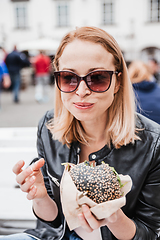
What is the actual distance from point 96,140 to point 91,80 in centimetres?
44

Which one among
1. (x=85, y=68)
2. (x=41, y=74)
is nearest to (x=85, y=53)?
(x=85, y=68)

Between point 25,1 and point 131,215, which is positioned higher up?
point 25,1

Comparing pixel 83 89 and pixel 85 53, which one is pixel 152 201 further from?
pixel 85 53

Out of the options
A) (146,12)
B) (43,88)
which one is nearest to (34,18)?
(146,12)

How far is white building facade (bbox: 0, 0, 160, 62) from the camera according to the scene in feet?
69.5

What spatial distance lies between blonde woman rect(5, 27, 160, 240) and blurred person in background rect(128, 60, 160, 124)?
1402 millimetres

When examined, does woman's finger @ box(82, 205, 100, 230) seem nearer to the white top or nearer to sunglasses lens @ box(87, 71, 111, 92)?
the white top

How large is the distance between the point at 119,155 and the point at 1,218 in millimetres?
1373

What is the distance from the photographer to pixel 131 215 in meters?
1.52

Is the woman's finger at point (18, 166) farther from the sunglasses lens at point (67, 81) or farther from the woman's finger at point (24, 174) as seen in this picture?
the sunglasses lens at point (67, 81)

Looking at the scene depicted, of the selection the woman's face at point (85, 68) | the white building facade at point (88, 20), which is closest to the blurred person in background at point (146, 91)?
the woman's face at point (85, 68)

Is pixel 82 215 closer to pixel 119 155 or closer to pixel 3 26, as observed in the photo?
pixel 119 155

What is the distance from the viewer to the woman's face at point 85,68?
4.16ft

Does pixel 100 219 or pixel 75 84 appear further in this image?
pixel 75 84
